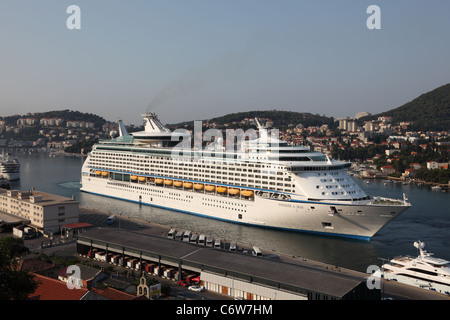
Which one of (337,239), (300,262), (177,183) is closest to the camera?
(300,262)

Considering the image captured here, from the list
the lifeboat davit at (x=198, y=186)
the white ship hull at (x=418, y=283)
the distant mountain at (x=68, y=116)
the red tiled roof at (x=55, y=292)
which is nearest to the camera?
the red tiled roof at (x=55, y=292)

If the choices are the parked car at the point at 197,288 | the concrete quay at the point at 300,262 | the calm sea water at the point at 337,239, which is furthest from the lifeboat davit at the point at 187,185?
the parked car at the point at 197,288

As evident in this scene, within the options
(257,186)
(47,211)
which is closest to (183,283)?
(257,186)

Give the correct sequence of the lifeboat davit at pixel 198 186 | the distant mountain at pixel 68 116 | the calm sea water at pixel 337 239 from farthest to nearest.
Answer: the distant mountain at pixel 68 116, the lifeboat davit at pixel 198 186, the calm sea water at pixel 337 239

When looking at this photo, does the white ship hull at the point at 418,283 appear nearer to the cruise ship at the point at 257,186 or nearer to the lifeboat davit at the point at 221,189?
the cruise ship at the point at 257,186

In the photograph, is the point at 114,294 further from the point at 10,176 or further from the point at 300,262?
the point at 10,176

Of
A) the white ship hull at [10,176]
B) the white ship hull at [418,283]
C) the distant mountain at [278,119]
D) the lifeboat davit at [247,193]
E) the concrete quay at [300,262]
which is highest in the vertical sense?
the distant mountain at [278,119]

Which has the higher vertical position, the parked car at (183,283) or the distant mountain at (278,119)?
the distant mountain at (278,119)
